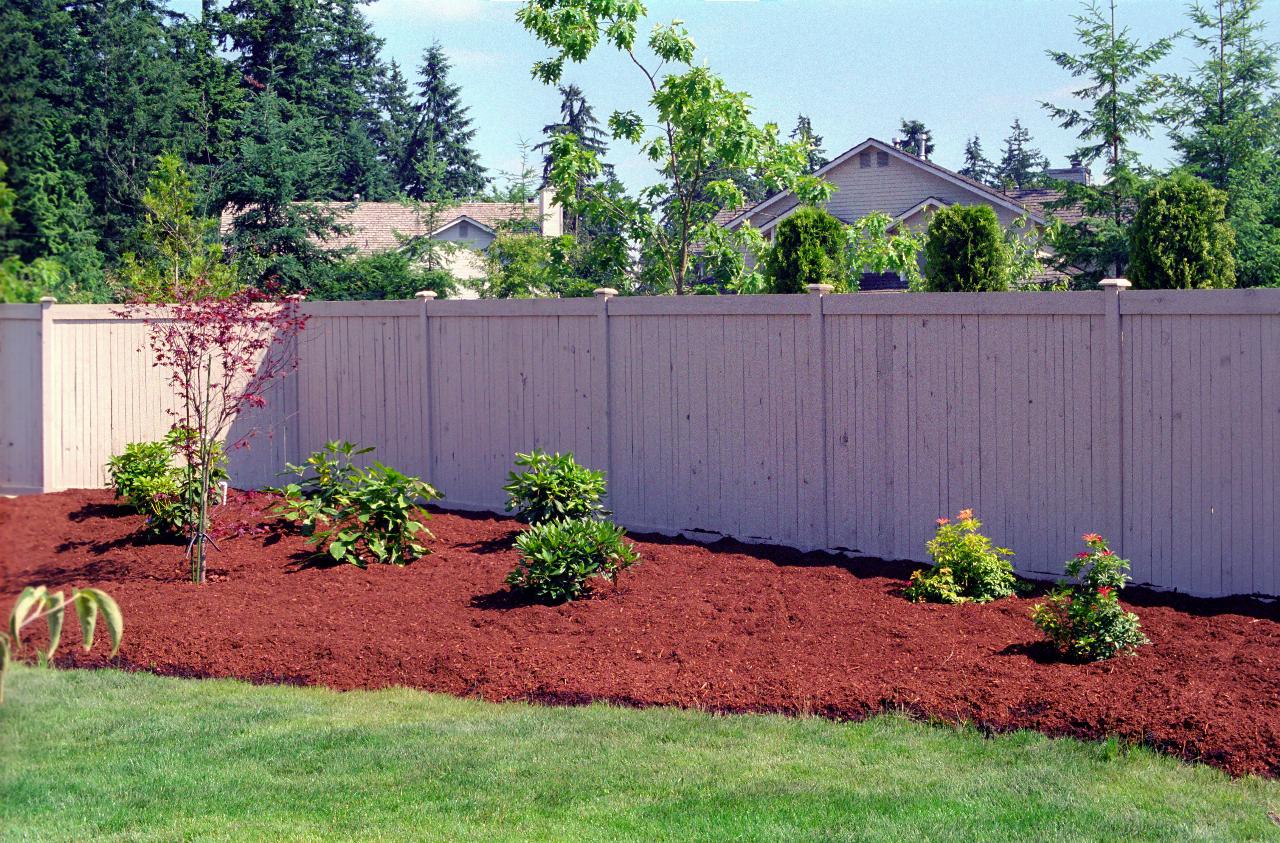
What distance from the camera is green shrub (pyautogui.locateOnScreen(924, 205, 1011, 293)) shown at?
10625 millimetres

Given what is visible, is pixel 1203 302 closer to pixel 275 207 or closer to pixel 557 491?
pixel 557 491

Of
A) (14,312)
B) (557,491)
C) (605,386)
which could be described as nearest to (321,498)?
(557,491)

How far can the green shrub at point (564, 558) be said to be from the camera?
696 cm

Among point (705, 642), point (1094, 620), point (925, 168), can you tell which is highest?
point (925, 168)

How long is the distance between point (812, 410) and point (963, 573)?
70.0 inches

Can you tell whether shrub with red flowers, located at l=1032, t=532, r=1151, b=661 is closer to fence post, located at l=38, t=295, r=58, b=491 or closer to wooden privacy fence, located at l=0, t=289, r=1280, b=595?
wooden privacy fence, located at l=0, t=289, r=1280, b=595

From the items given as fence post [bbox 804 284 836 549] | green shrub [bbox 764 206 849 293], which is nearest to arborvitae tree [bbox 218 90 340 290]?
green shrub [bbox 764 206 849 293]

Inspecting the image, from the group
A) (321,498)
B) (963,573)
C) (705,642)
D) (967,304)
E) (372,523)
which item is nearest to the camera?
(705,642)

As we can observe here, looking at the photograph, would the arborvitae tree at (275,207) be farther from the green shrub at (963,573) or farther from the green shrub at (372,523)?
the green shrub at (963,573)

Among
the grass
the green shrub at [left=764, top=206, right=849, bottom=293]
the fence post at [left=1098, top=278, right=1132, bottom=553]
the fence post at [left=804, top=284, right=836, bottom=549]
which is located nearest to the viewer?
the grass

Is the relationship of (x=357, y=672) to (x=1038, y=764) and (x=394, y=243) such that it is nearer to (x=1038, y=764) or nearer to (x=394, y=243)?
(x=1038, y=764)

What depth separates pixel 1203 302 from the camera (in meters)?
6.85

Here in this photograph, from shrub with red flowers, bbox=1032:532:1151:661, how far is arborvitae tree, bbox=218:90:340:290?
21680 millimetres

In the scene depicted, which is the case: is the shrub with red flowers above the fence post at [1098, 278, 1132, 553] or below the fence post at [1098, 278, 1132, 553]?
below
